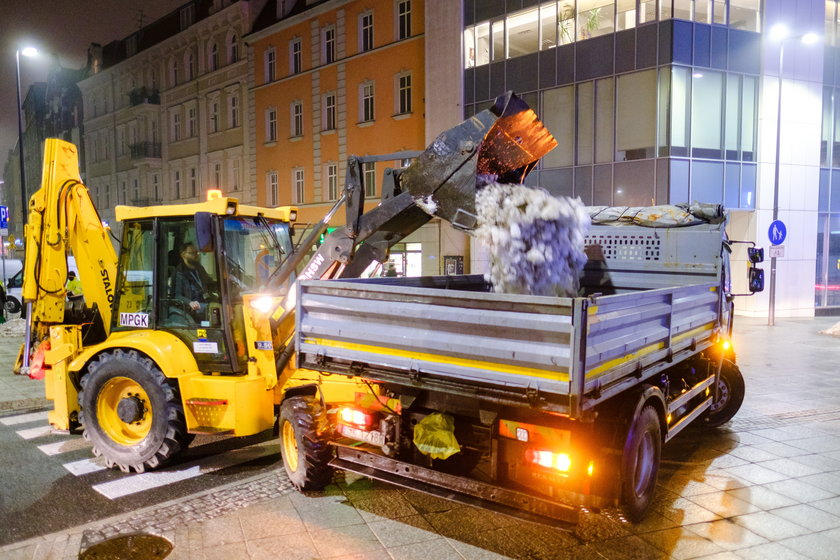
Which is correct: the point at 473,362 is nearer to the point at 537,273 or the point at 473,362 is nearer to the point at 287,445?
the point at 537,273

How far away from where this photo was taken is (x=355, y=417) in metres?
4.79

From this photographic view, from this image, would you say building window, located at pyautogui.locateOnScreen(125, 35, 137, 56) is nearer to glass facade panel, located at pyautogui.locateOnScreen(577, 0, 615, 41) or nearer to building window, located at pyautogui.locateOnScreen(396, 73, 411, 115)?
building window, located at pyautogui.locateOnScreen(396, 73, 411, 115)

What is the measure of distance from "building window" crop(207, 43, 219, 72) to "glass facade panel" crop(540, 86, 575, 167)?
65.6 feet

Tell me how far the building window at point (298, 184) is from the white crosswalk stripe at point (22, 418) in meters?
21.6

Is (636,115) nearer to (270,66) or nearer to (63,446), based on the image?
(63,446)

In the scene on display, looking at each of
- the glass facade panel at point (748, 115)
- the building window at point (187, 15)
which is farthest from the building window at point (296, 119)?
the glass facade panel at point (748, 115)

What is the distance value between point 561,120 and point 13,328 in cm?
1701

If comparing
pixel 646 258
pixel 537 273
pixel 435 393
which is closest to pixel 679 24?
pixel 646 258

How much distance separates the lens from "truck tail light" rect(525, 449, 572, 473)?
3918mm

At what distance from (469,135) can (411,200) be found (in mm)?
699

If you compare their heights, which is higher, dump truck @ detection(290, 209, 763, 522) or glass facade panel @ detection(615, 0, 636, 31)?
glass facade panel @ detection(615, 0, 636, 31)

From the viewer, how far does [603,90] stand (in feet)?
63.8

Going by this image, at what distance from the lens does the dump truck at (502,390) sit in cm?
364

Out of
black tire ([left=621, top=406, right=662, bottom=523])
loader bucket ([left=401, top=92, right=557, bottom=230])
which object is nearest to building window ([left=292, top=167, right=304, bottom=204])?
loader bucket ([left=401, top=92, right=557, bottom=230])
